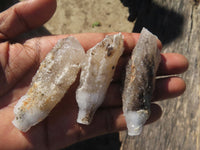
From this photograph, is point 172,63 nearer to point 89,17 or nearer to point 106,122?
point 106,122

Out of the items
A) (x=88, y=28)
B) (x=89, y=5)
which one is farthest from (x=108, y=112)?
(x=89, y=5)

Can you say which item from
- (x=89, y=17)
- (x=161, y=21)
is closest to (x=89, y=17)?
(x=89, y=17)

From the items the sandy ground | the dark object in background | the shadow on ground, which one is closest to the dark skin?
the dark object in background

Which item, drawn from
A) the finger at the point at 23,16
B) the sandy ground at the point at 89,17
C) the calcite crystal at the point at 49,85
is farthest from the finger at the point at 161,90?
the sandy ground at the point at 89,17

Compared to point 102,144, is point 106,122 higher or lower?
higher

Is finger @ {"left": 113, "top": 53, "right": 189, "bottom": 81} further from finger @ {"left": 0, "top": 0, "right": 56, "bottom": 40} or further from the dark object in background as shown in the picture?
finger @ {"left": 0, "top": 0, "right": 56, "bottom": 40}

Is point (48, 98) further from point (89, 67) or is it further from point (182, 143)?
point (182, 143)
